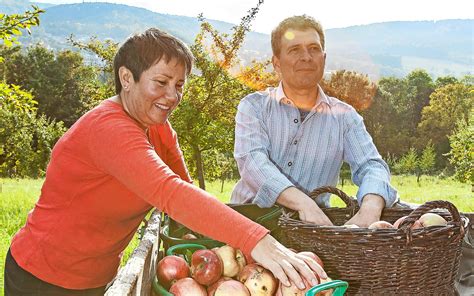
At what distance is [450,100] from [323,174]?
4534 centimetres

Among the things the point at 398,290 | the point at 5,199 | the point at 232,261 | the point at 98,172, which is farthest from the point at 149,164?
the point at 5,199

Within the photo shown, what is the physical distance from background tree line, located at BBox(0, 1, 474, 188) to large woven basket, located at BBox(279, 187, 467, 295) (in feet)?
19.0

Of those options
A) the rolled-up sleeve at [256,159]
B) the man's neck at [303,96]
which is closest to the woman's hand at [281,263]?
the rolled-up sleeve at [256,159]

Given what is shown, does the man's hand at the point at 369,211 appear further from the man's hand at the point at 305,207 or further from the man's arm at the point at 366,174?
the man's hand at the point at 305,207

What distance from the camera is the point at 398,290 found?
6.79 feet

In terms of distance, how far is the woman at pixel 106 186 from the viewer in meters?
1.77

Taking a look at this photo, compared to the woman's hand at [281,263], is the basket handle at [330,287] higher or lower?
lower

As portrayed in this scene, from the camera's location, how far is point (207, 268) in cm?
196

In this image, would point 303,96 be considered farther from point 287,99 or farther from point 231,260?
point 231,260

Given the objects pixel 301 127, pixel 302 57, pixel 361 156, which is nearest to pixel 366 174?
pixel 361 156

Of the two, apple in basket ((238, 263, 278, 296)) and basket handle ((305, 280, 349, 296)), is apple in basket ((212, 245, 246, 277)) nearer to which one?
apple in basket ((238, 263, 278, 296))

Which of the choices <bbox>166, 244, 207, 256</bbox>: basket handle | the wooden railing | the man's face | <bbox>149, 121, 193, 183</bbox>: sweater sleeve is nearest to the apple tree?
the man's face

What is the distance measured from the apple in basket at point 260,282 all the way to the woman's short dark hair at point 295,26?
1839 mm

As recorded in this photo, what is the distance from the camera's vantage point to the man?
10.8 feet
